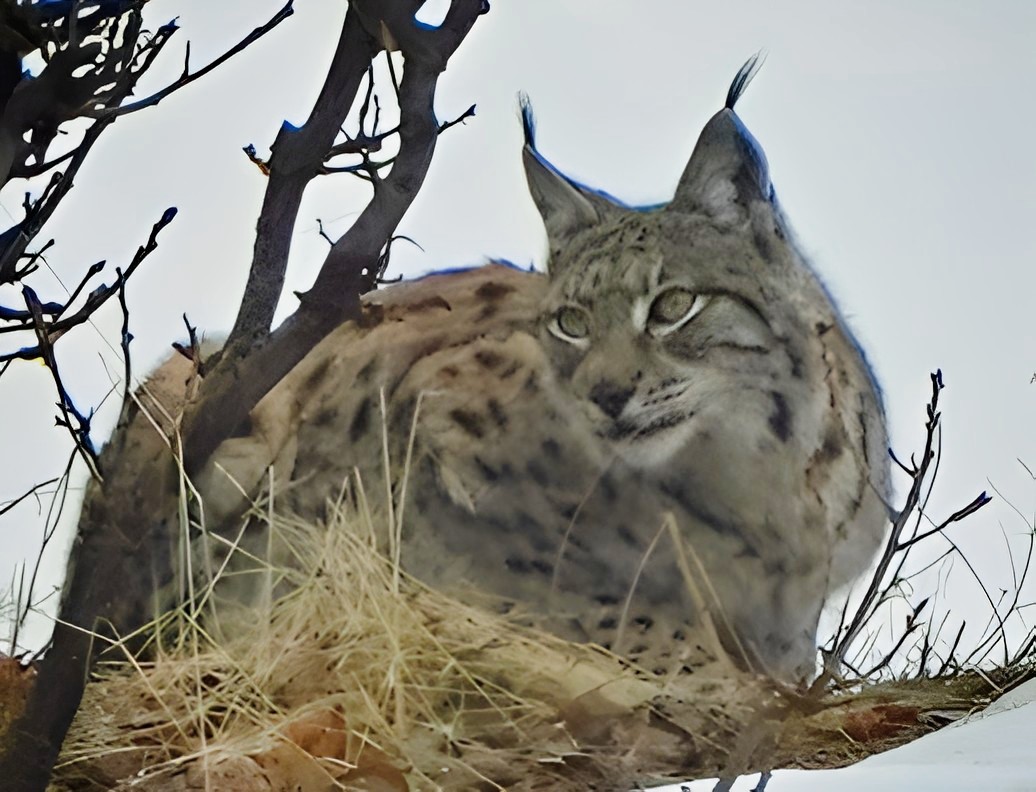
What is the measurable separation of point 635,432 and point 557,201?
224mm

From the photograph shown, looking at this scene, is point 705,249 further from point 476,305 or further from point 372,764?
point 372,764

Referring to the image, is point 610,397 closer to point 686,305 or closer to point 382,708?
point 686,305

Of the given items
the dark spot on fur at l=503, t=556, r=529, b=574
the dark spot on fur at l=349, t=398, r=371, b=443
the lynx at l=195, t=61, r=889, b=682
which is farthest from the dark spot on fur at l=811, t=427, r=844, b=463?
the dark spot on fur at l=349, t=398, r=371, b=443

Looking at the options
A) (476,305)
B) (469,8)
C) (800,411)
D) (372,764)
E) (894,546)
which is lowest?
(372,764)

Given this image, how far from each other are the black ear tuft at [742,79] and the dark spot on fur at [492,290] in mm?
253

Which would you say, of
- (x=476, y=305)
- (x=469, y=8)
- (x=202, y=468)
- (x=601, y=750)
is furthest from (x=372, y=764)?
(x=469, y=8)

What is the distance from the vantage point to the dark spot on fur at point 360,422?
3.22 feet

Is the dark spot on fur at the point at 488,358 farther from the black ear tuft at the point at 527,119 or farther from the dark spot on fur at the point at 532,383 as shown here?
the black ear tuft at the point at 527,119

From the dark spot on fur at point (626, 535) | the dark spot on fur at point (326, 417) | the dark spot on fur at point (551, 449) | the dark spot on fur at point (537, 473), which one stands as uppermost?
the dark spot on fur at point (326, 417)

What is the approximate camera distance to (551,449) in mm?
937

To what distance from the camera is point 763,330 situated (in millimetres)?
945

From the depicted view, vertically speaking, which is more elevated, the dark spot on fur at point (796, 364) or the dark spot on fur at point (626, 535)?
the dark spot on fur at point (796, 364)

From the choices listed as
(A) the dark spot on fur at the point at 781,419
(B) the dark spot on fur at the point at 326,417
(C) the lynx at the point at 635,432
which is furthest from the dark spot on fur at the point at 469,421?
(A) the dark spot on fur at the point at 781,419

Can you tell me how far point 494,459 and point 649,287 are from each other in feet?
0.65
